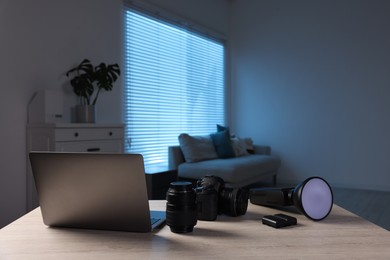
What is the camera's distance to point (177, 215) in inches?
37.0

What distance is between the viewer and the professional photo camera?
1.07 metres

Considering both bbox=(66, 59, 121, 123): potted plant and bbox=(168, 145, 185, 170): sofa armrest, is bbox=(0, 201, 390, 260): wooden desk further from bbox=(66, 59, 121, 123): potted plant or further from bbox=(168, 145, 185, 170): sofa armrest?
bbox=(168, 145, 185, 170): sofa armrest

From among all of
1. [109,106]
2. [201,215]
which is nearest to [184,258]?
[201,215]

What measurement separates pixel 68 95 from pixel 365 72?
13.0ft

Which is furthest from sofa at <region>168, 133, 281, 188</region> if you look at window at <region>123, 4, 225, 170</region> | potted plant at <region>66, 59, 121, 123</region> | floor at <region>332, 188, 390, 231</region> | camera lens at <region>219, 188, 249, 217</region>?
camera lens at <region>219, 188, 249, 217</region>

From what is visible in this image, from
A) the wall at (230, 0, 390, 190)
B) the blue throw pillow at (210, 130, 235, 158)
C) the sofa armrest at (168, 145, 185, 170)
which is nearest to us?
the sofa armrest at (168, 145, 185, 170)

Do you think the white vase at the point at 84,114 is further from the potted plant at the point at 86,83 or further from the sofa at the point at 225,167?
the sofa at the point at 225,167

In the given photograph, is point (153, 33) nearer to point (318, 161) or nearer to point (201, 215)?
point (318, 161)

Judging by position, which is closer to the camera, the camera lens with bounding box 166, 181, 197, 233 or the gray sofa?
the camera lens with bounding box 166, 181, 197, 233

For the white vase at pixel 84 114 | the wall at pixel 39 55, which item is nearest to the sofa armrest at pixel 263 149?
the wall at pixel 39 55

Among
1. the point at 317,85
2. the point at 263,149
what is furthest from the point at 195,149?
the point at 317,85

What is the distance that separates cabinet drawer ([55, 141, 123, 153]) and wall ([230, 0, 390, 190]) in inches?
123

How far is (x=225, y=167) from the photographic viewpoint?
411 centimetres

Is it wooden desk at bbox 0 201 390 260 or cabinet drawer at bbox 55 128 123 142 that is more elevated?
cabinet drawer at bbox 55 128 123 142
